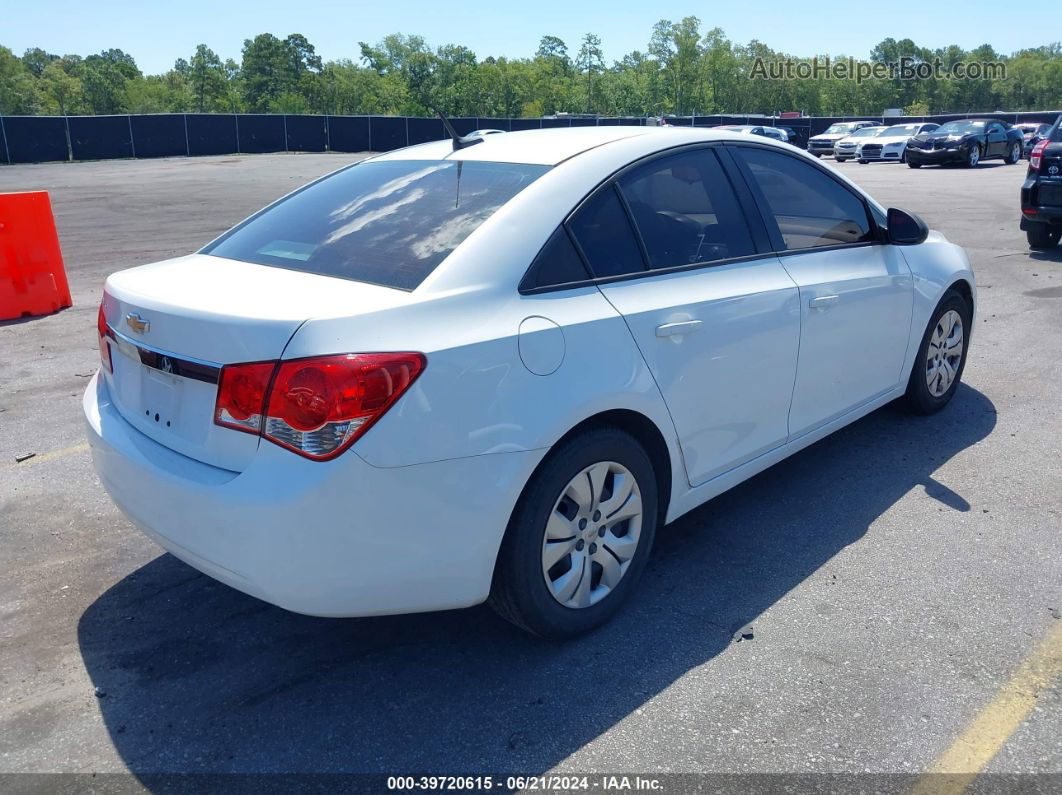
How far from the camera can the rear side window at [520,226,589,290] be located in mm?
2982

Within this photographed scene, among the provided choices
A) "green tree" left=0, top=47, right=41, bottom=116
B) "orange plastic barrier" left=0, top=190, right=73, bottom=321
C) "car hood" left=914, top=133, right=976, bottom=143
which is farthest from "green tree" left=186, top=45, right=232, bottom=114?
"orange plastic barrier" left=0, top=190, right=73, bottom=321

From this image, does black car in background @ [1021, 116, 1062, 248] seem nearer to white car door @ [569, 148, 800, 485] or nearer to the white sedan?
white car door @ [569, 148, 800, 485]

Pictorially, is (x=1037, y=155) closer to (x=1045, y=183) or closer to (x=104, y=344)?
(x=1045, y=183)

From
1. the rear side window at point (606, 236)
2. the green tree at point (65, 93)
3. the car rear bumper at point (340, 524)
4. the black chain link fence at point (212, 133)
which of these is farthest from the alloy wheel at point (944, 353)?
the green tree at point (65, 93)

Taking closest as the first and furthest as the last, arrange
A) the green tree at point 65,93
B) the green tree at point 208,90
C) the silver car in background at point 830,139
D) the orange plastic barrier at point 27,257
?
the orange plastic barrier at point 27,257
the silver car in background at point 830,139
the green tree at point 65,93
the green tree at point 208,90

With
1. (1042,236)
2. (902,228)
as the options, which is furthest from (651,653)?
(1042,236)

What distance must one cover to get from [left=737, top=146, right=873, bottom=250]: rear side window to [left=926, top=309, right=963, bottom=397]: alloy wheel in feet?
3.25

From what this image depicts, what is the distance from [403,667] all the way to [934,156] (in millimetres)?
30922

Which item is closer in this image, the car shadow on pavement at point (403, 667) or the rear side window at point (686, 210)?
the car shadow on pavement at point (403, 667)

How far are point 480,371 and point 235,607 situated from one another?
4.99ft

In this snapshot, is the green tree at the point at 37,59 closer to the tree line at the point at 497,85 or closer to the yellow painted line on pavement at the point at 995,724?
the tree line at the point at 497,85

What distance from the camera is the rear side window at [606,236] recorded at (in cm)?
319

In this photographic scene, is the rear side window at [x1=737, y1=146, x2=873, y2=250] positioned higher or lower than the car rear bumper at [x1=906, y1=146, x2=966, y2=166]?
higher

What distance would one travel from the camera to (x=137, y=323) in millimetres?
2953
